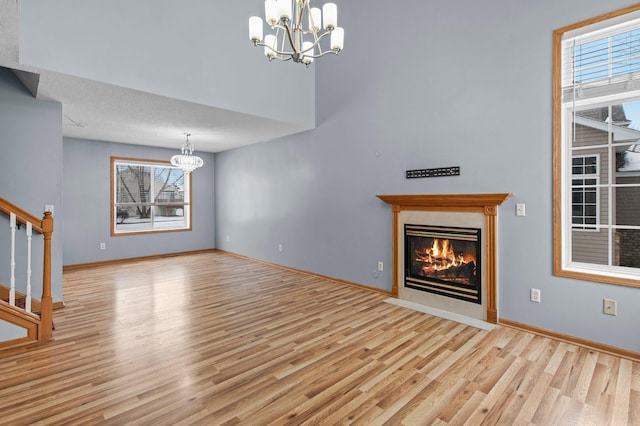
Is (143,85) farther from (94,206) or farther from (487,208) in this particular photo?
(94,206)

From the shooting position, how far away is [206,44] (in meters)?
3.97

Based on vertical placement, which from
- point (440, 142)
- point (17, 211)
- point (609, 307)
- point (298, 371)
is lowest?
point (298, 371)

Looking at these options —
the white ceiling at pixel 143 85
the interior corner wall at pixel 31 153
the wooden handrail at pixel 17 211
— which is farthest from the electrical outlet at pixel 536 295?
the interior corner wall at pixel 31 153

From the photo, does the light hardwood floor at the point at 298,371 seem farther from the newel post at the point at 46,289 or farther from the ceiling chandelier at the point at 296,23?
the ceiling chandelier at the point at 296,23

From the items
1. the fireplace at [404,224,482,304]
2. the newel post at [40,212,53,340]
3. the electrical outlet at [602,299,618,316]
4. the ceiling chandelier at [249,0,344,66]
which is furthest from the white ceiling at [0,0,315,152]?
the electrical outlet at [602,299,618,316]

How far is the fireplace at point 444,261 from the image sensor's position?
3.58m

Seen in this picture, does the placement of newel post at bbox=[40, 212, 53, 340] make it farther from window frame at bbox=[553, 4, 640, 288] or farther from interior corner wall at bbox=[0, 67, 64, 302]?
window frame at bbox=[553, 4, 640, 288]

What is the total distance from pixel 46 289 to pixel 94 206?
3.92 metres

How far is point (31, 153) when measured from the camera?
382 centimetres

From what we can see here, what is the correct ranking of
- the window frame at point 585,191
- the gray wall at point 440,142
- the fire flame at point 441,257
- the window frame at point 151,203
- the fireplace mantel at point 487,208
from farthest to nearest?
the window frame at point 151,203 < the fire flame at point 441,257 < the fireplace mantel at point 487,208 < the gray wall at point 440,142 < the window frame at point 585,191

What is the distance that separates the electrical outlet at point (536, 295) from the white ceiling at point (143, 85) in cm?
377

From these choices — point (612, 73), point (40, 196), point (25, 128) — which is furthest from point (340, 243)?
point (25, 128)

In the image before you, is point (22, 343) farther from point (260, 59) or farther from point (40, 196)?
point (260, 59)

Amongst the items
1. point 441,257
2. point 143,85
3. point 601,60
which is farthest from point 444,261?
point 143,85
